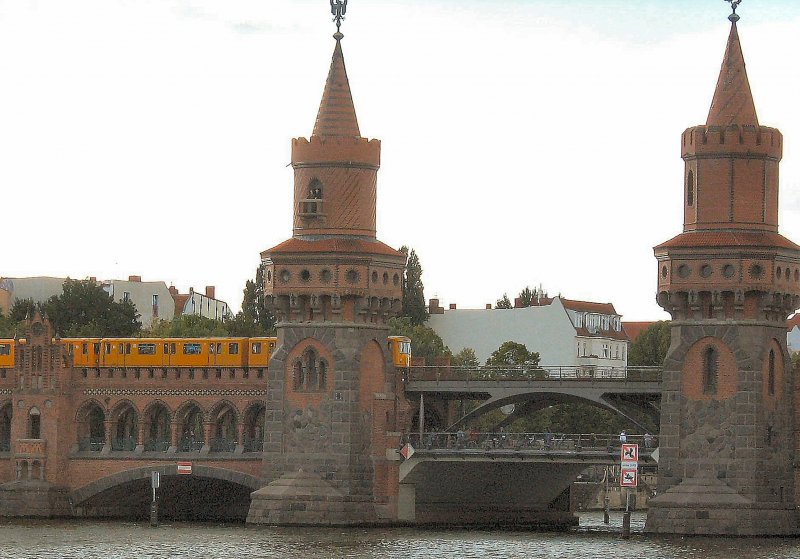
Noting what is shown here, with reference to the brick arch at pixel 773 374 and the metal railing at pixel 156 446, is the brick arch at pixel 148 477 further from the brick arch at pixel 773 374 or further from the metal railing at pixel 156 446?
the brick arch at pixel 773 374

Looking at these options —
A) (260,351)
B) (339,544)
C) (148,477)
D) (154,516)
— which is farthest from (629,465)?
(148,477)

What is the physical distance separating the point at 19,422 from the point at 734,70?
35864 millimetres

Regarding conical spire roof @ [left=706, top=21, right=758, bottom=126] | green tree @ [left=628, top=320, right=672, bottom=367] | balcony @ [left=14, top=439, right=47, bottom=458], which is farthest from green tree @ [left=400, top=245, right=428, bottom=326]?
conical spire roof @ [left=706, top=21, right=758, bottom=126]

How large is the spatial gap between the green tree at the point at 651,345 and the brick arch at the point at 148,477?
56.6 meters

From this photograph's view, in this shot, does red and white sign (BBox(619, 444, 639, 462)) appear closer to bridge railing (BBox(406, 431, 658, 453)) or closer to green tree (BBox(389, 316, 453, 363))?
bridge railing (BBox(406, 431, 658, 453))

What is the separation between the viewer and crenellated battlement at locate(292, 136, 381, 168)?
112 meters

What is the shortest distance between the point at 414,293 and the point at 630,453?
240 feet

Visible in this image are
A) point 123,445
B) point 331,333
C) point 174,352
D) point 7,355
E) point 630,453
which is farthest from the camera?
point 7,355

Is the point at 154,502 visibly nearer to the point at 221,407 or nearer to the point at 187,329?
the point at 221,407

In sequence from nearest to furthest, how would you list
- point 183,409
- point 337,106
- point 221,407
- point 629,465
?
point 629,465 → point 337,106 → point 221,407 → point 183,409

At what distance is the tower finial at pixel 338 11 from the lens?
372ft

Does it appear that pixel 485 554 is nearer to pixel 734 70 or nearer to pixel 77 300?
pixel 734 70

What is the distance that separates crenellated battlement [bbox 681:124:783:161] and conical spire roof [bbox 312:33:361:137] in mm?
15184

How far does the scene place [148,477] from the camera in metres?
116
